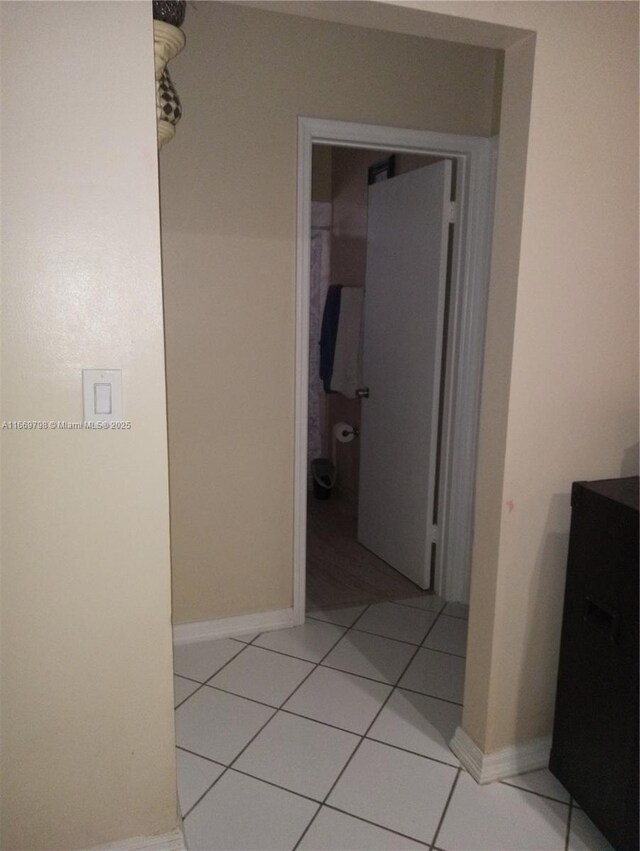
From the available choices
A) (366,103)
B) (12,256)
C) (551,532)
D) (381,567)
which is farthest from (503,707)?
(366,103)

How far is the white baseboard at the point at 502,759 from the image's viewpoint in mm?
1776

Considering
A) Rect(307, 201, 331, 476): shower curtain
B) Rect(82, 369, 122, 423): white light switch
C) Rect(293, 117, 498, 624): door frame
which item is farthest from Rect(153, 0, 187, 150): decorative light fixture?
Rect(307, 201, 331, 476): shower curtain

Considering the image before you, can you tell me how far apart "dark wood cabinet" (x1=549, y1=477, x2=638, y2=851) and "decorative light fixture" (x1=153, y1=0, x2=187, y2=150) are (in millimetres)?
1390

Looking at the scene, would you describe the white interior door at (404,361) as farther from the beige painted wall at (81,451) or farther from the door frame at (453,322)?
the beige painted wall at (81,451)

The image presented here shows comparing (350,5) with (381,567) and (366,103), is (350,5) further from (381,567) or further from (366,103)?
(381,567)

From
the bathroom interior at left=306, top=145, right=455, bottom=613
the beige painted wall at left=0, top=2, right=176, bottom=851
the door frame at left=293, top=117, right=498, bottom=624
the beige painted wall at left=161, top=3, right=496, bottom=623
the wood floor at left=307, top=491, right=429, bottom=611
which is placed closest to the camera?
the beige painted wall at left=0, top=2, right=176, bottom=851

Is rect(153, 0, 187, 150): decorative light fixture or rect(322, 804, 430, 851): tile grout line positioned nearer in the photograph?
rect(153, 0, 187, 150): decorative light fixture

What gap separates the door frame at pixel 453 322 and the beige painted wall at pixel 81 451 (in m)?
1.16

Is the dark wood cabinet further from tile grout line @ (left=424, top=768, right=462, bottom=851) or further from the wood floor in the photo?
the wood floor

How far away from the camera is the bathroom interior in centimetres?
305

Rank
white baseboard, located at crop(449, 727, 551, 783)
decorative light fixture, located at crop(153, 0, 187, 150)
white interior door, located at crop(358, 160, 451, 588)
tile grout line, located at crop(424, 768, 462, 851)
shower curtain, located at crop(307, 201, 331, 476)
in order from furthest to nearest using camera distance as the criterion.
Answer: shower curtain, located at crop(307, 201, 331, 476)
white interior door, located at crop(358, 160, 451, 588)
white baseboard, located at crop(449, 727, 551, 783)
tile grout line, located at crop(424, 768, 462, 851)
decorative light fixture, located at crop(153, 0, 187, 150)

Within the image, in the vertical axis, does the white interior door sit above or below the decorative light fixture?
below

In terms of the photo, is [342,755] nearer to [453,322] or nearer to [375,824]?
[375,824]

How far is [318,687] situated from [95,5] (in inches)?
81.3
